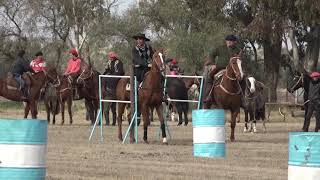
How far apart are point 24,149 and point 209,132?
809 cm

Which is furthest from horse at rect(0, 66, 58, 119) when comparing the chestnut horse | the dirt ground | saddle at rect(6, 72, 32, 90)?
the chestnut horse

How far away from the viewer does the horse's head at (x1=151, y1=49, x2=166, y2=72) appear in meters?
22.3

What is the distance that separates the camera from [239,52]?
83.1ft

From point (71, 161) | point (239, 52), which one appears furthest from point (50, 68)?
point (71, 161)

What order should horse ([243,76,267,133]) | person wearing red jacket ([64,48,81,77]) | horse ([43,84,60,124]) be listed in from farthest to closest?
horse ([43,84,60,124]) < person wearing red jacket ([64,48,81,77]) < horse ([243,76,267,133])

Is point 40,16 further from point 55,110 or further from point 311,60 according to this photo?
point 55,110

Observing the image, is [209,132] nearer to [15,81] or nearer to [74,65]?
[15,81]

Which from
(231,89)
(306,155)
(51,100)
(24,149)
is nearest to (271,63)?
(51,100)

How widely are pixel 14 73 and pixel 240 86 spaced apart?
11126mm

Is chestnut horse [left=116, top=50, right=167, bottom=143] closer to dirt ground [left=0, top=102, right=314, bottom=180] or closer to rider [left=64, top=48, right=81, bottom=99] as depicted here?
dirt ground [left=0, top=102, right=314, bottom=180]

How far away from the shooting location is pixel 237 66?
24281 millimetres

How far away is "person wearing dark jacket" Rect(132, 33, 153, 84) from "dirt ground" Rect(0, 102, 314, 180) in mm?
1896

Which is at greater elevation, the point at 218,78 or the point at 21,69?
the point at 21,69

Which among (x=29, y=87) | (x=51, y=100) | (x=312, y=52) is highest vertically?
(x=312, y=52)
